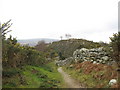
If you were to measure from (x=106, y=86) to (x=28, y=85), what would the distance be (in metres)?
6.97

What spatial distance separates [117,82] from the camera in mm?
11734

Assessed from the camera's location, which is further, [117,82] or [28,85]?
[28,85]

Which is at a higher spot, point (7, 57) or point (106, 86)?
point (7, 57)

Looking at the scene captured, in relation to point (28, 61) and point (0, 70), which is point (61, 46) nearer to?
point (28, 61)

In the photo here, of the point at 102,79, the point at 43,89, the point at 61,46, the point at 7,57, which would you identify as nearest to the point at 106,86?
the point at 102,79

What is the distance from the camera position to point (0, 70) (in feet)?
49.1

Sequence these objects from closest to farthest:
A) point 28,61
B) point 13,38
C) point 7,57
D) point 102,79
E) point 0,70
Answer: point 102,79, point 0,70, point 7,57, point 13,38, point 28,61

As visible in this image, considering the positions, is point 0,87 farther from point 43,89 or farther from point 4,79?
point 43,89

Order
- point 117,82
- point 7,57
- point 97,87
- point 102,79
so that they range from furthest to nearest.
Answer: point 7,57, point 102,79, point 97,87, point 117,82

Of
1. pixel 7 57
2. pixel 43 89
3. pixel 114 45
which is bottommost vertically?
pixel 43 89

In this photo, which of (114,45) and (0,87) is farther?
(114,45)

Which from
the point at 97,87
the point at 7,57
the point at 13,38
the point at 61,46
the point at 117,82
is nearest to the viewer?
the point at 117,82

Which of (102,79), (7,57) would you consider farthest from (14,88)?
(102,79)

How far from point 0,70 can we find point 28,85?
10.6ft
